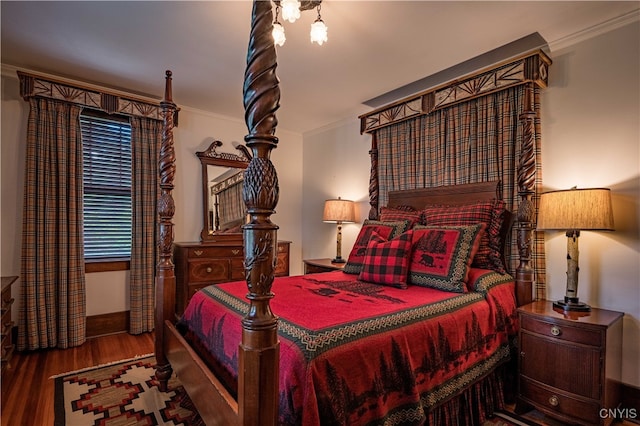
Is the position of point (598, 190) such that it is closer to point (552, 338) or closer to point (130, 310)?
point (552, 338)

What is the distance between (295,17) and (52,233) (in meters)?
2.89

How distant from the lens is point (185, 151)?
3.91 metres

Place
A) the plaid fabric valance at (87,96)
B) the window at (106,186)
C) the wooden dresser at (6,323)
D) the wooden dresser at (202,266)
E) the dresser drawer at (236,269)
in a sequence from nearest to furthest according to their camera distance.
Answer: the wooden dresser at (6,323)
the plaid fabric valance at (87,96)
the window at (106,186)
the wooden dresser at (202,266)
the dresser drawer at (236,269)

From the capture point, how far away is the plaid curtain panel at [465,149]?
2482mm

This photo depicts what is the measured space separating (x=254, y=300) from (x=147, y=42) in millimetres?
2438

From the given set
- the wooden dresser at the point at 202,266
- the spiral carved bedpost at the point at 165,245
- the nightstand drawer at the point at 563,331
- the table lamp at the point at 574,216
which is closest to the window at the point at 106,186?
the wooden dresser at the point at 202,266

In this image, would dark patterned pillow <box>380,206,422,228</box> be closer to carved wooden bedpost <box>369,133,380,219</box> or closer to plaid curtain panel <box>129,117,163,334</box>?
carved wooden bedpost <box>369,133,380,219</box>

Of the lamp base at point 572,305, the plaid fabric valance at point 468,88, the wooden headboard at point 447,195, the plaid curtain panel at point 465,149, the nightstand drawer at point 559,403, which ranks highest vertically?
the plaid fabric valance at point 468,88

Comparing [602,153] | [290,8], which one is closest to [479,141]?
[602,153]

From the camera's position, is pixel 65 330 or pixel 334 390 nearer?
pixel 334 390

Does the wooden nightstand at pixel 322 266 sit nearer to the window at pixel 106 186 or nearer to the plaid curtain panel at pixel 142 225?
the plaid curtain panel at pixel 142 225

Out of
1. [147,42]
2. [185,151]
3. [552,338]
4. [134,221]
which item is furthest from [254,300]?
[185,151]

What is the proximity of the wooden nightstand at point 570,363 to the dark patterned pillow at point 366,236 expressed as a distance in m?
1.05

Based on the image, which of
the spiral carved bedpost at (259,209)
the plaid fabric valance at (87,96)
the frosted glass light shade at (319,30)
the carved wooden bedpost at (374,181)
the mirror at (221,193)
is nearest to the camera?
the spiral carved bedpost at (259,209)
